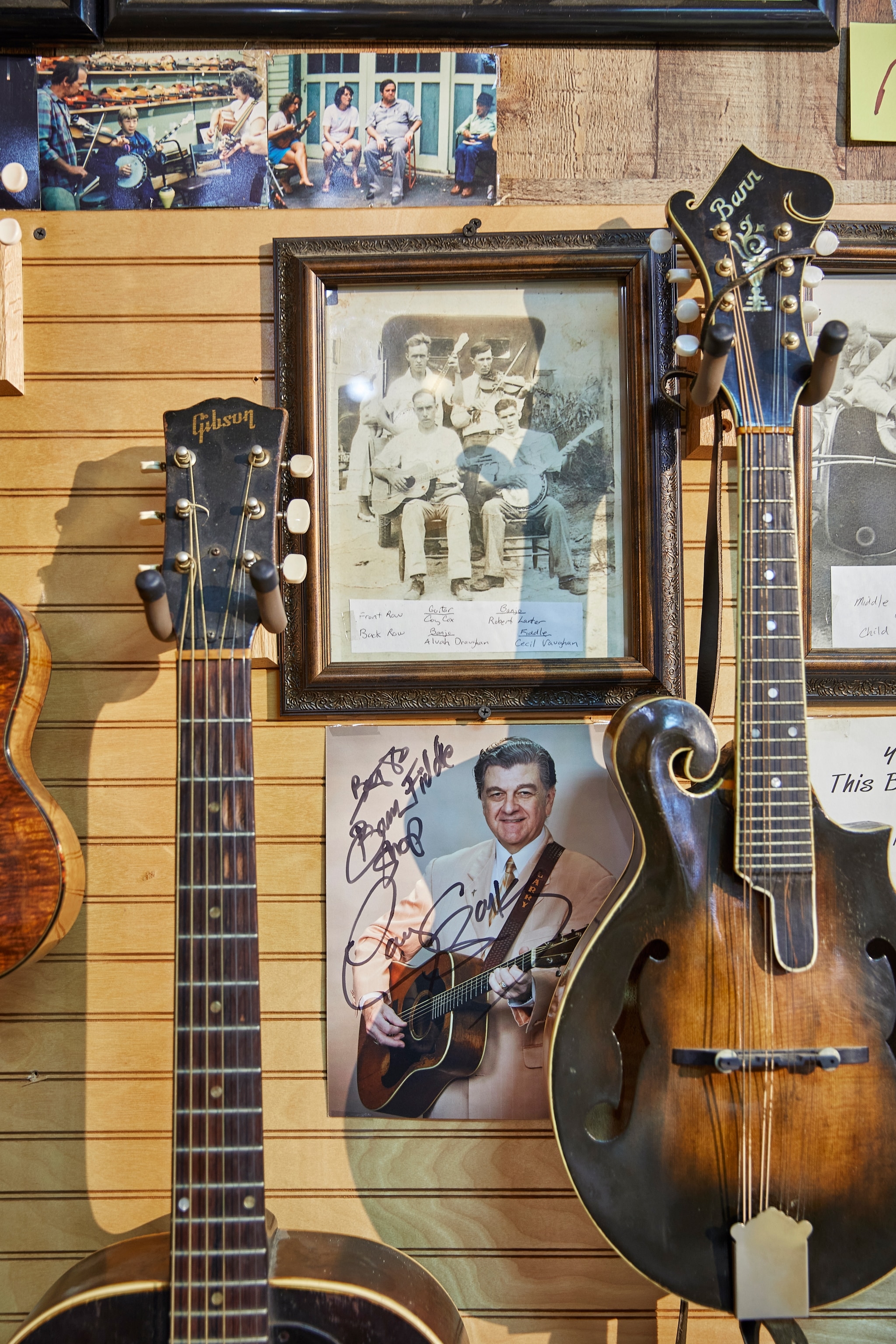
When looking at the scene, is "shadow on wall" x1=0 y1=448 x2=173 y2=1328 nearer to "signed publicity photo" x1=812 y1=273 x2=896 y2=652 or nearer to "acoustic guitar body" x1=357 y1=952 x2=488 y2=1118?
"acoustic guitar body" x1=357 y1=952 x2=488 y2=1118

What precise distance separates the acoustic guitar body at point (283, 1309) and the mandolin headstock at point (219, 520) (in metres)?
0.64

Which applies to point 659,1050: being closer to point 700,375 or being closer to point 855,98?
point 700,375

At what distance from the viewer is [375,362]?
1.20 m

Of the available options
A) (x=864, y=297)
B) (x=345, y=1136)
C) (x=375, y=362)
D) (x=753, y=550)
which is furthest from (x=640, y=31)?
(x=345, y=1136)

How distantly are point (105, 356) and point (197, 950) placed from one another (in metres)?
0.81

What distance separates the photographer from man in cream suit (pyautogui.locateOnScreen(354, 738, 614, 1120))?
115 cm

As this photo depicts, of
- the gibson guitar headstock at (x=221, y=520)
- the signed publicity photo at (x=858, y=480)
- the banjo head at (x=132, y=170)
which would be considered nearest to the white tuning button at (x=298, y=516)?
the gibson guitar headstock at (x=221, y=520)

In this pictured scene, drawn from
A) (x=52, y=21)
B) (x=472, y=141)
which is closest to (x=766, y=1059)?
(x=472, y=141)

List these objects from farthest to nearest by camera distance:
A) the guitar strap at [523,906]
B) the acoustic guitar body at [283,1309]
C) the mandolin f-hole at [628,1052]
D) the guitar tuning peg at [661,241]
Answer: the guitar strap at [523,906]
the guitar tuning peg at [661,241]
the mandolin f-hole at [628,1052]
the acoustic guitar body at [283,1309]

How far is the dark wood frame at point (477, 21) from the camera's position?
1.19 m

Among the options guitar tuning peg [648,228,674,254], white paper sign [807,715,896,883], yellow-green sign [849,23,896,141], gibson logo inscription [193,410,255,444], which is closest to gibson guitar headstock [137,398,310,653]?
gibson logo inscription [193,410,255,444]
